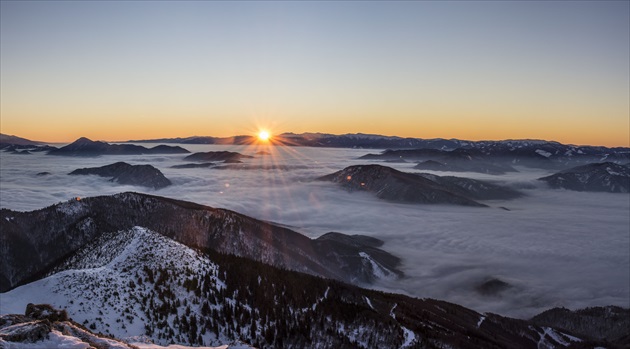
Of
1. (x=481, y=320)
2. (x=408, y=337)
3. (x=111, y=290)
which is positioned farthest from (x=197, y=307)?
(x=481, y=320)

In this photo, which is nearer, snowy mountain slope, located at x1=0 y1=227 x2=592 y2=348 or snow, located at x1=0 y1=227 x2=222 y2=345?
snow, located at x1=0 y1=227 x2=222 y2=345

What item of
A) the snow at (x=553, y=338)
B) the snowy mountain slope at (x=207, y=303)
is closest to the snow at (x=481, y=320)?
the snow at (x=553, y=338)

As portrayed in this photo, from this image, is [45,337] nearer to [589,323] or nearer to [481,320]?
[481,320]

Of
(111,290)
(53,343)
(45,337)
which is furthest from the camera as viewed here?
(111,290)

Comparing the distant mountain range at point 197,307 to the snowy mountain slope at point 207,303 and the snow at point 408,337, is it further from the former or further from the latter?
the snow at point 408,337

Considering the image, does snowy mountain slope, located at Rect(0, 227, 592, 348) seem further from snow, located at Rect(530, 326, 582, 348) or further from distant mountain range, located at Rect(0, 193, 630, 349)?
snow, located at Rect(530, 326, 582, 348)

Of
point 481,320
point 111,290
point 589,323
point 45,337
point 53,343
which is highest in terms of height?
point 45,337

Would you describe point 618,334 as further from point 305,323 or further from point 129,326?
point 129,326

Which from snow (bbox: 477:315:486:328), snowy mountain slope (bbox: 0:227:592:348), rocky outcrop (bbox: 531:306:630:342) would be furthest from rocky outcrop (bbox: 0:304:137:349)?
rocky outcrop (bbox: 531:306:630:342)

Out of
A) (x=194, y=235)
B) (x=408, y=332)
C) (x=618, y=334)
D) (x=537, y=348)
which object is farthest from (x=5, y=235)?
(x=618, y=334)
